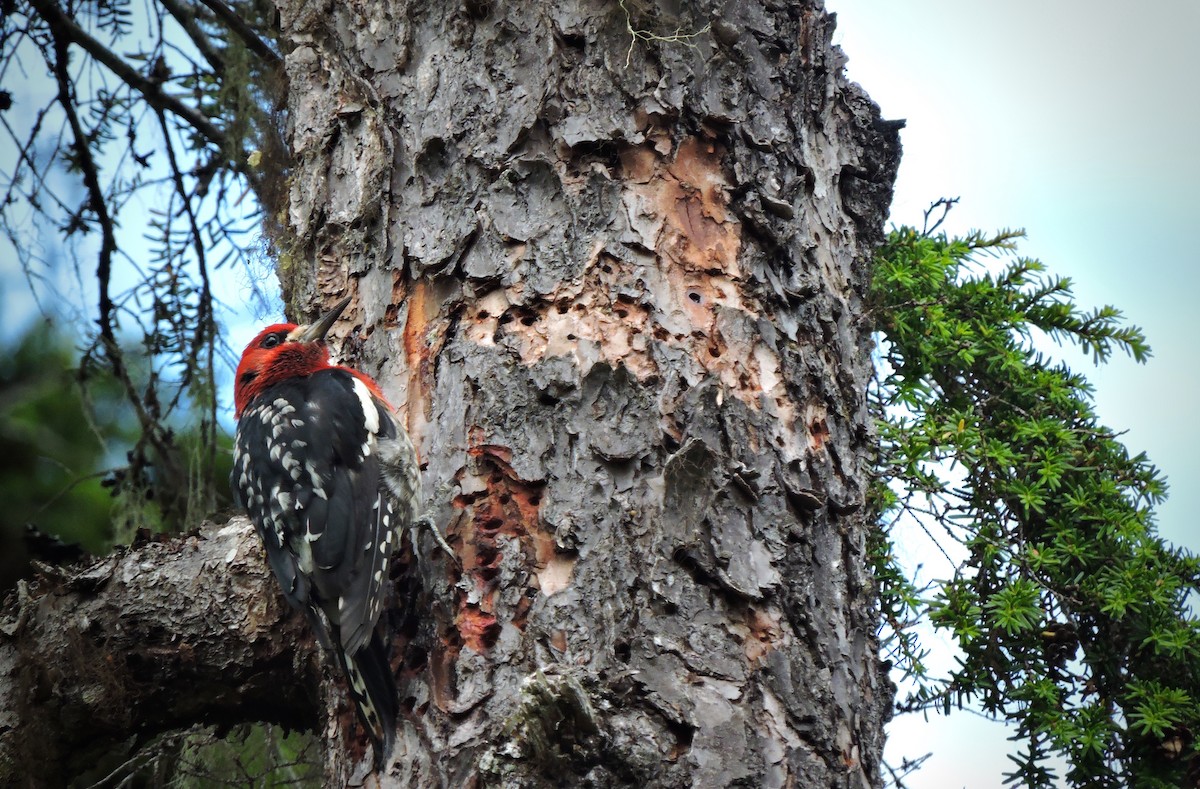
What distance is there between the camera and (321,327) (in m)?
2.68

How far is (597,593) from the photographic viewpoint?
199cm

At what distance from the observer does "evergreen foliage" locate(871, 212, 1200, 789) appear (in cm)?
239

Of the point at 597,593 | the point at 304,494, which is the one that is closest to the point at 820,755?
the point at 597,593

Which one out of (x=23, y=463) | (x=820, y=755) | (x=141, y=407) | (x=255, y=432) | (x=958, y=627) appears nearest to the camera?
(x=820, y=755)

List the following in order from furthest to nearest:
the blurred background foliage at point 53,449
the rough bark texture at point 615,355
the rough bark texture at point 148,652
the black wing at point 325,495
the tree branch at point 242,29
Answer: the blurred background foliage at point 53,449 < the tree branch at point 242,29 < the rough bark texture at point 148,652 < the black wing at point 325,495 < the rough bark texture at point 615,355

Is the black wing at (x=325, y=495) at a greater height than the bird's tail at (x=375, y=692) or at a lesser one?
greater

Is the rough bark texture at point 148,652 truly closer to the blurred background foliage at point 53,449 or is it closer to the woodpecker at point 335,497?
the woodpecker at point 335,497

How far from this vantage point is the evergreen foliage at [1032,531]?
94.0 inches

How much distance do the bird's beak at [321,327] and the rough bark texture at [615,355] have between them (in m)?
0.06

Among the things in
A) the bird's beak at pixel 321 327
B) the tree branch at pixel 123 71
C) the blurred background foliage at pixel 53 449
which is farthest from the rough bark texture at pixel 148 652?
the tree branch at pixel 123 71

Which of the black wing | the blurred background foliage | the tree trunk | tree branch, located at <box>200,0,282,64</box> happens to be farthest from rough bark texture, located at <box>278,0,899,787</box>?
the blurred background foliage

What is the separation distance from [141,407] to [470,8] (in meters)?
2.00

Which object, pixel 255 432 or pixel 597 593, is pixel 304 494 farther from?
pixel 597 593

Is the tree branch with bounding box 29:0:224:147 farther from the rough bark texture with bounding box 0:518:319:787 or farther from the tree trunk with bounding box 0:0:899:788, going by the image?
the rough bark texture with bounding box 0:518:319:787
